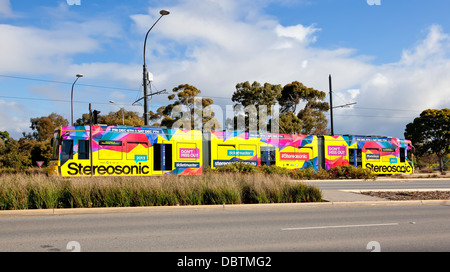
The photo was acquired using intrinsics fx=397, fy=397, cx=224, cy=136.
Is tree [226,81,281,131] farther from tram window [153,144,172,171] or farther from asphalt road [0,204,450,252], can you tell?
asphalt road [0,204,450,252]

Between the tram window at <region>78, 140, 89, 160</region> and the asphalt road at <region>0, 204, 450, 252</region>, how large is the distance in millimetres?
10879

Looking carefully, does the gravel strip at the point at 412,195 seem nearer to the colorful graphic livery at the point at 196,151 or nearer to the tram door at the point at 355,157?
the colorful graphic livery at the point at 196,151

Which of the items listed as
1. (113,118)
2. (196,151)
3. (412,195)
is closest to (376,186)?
(412,195)

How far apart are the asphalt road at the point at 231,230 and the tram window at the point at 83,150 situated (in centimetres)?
1088

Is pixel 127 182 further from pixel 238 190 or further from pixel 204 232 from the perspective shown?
pixel 204 232

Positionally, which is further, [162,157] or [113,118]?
[113,118]

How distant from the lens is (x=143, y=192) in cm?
1260

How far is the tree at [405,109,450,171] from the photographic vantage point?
43438mm

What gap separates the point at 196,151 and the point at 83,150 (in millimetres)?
6913

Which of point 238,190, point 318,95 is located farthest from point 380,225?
Result: point 318,95

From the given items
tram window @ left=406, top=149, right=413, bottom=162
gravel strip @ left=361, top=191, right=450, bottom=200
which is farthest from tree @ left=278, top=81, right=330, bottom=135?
gravel strip @ left=361, top=191, right=450, bottom=200

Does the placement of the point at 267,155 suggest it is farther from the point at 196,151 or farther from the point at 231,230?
the point at 231,230
